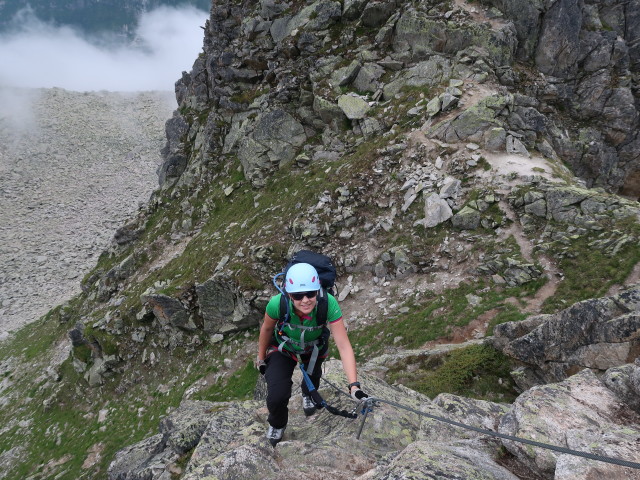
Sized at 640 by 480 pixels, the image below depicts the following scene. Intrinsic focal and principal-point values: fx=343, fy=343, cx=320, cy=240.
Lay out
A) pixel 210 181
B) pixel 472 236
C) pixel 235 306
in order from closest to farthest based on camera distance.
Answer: pixel 472 236 < pixel 235 306 < pixel 210 181

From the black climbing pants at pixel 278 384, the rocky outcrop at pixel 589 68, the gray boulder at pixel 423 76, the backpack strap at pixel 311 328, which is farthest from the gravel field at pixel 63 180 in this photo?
the rocky outcrop at pixel 589 68

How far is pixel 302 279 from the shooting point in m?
6.29

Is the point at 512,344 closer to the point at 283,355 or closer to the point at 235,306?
the point at 283,355

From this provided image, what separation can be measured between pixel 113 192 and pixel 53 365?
199 ft

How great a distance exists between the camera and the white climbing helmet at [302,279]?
20.5ft

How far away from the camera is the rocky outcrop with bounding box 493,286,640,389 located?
9.16m

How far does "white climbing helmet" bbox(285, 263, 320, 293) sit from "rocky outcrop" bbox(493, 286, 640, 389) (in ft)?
28.3

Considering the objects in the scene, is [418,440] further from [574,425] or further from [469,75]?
[469,75]

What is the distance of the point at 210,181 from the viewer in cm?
4225

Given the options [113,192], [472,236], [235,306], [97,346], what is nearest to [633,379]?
[472,236]

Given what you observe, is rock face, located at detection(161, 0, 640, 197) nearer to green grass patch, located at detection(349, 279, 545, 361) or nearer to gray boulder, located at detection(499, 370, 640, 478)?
green grass patch, located at detection(349, 279, 545, 361)

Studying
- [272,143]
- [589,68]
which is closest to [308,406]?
[272,143]

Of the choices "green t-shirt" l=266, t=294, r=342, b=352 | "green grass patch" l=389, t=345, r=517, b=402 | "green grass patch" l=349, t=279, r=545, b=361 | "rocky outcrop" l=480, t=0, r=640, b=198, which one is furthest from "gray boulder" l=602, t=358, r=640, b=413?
"rocky outcrop" l=480, t=0, r=640, b=198

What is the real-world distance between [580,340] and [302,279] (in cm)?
931
